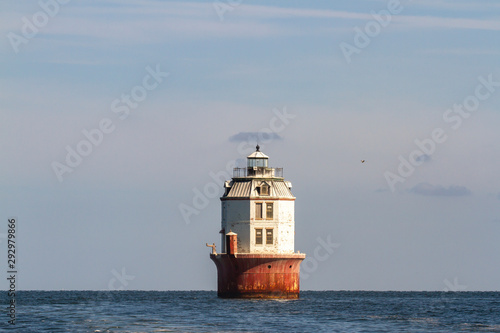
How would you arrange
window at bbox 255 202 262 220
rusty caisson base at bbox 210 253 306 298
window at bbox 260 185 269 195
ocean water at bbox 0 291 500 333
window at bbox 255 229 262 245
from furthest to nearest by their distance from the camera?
window at bbox 260 185 269 195 < window at bbox 255 202 262 220 < window at bbox 255 229 262 245 < rusty caisson base at bbox 210 253 306 298 < ocean water at bbox 0 291 500 333

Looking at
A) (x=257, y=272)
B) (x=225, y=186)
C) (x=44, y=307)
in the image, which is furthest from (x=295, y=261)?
(x=44, y=307)

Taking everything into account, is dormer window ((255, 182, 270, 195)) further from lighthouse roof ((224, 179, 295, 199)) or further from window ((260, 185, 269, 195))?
lighthouse roof ((224, 179, 295, 199))

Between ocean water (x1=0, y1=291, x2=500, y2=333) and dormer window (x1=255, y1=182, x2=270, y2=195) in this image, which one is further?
dormer window (x1=255, y1=182, x2=270, y2=195)

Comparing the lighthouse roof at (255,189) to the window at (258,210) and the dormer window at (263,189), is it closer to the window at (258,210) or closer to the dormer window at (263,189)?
the dormer window at (263,189)

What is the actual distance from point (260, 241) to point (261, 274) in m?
3.04

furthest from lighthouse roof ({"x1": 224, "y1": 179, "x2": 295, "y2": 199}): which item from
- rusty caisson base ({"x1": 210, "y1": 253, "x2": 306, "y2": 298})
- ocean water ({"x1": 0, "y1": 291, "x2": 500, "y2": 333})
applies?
ocean water ({"x1": 0, "y1": 291, "x2": 500, "y2": 333})

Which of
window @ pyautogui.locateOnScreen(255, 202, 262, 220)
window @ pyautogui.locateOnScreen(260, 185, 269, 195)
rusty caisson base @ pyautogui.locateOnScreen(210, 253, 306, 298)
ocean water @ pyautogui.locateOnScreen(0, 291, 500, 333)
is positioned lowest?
ocean water @ pyautogui.locateOnScreen(0, 291, 500, 333)

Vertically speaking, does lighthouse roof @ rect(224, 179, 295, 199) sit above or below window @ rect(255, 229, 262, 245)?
above

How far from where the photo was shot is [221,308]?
311 ft

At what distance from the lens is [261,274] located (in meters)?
100

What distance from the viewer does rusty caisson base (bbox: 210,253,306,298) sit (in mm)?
99562

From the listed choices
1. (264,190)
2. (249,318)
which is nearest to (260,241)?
(264,190)

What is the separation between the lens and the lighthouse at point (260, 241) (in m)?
99.9

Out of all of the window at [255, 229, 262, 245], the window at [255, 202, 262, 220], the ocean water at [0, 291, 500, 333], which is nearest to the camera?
the ocean water at [0, 291, 500, 333]
